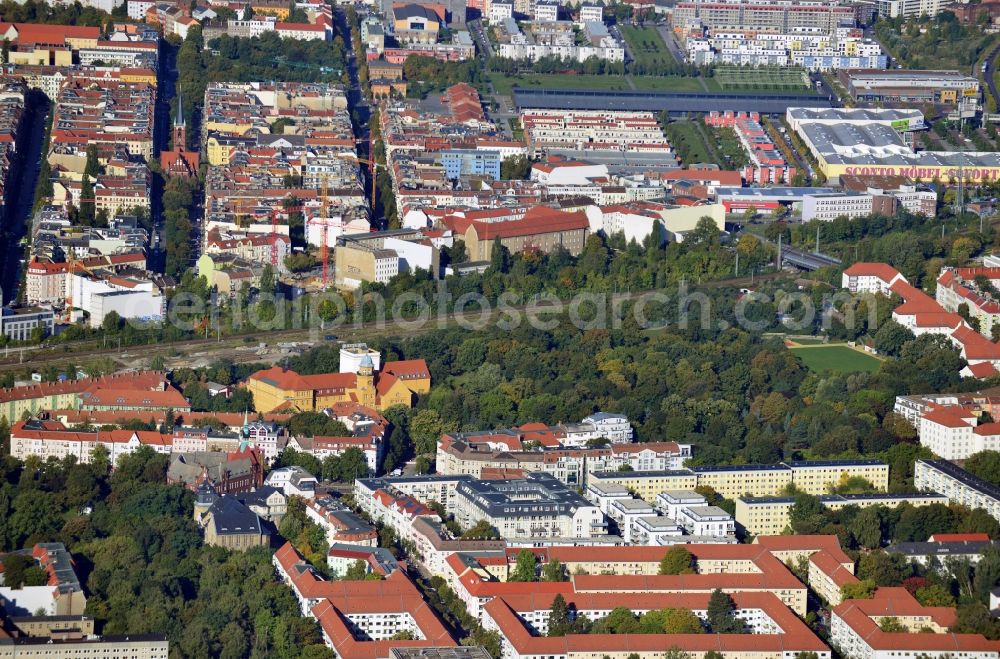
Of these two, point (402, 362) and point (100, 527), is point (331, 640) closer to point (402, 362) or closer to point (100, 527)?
point (100, 527)

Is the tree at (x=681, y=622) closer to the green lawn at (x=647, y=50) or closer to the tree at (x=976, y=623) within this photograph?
the tree at (x=976, y=623)

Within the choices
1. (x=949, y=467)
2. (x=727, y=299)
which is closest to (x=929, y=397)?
(x=949, y=467)

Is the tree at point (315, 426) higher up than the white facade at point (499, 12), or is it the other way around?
the white facade at point (499, 12)

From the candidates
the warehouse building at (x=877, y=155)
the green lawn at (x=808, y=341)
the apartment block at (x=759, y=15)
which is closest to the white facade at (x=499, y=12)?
the apartment block at (x=759, y=15)

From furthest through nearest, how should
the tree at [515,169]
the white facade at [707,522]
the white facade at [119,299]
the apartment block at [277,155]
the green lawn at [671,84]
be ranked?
the green lawn at [671,84] < the tree at [515,169] < the apartment block at [277,155] < the white facade at [119,299] < the white facade at [707,522]

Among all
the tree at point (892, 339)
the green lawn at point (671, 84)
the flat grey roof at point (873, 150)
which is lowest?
the tree at point (892, 339)

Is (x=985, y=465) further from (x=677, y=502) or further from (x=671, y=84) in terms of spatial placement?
(x=671, y=84)

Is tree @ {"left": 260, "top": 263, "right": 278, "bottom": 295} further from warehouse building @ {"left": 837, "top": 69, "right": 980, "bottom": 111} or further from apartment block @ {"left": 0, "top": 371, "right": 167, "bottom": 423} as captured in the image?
warehouse building @ {"left": 837, "top": 69, "right": 980, "bottom": 111}
